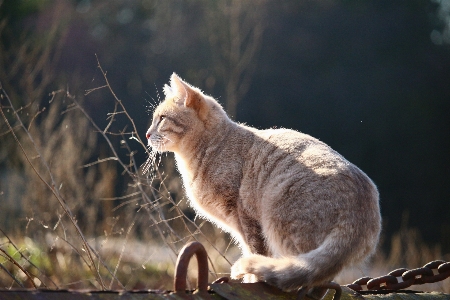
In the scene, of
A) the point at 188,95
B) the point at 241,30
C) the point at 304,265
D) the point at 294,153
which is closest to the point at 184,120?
the point at 188,95

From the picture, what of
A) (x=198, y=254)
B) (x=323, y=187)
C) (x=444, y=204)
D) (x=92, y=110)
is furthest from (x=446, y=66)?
(x=198, y=254)

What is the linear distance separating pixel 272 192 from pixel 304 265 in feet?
2.43

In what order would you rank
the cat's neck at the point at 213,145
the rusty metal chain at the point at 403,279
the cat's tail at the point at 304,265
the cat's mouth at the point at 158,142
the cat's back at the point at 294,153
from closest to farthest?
the cat's tail at the point at 304,265
the rusty metal chain at the point at 403,279
the cat's back at the point at 294,153
the cat's neck at the point at 213,145
the cat's mouth at the point at 158,142

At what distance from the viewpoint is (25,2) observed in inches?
352

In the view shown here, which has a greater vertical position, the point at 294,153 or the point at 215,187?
the point at 294,153

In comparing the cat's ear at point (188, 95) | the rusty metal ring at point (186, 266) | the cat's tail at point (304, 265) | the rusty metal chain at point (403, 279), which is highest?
the cat's ear at point (188, 95)

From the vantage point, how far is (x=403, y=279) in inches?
89.7

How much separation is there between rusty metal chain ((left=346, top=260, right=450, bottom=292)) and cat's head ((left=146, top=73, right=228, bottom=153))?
5.14 ft

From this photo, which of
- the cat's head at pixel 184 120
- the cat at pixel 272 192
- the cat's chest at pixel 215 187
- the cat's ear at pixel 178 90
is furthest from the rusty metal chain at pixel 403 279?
the cat's ear at pixel 178 90

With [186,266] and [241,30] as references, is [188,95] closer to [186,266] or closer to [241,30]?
[186,266]

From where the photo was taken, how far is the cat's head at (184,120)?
3531 mm

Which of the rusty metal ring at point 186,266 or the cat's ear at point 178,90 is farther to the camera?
the cat's ear at point 178,90

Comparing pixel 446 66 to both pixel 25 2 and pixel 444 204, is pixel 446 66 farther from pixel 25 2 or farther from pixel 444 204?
pixel 25 2

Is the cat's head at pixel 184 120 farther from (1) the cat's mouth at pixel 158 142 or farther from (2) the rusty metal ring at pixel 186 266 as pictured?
(2) the rusty metal ring at pixel 186 266
